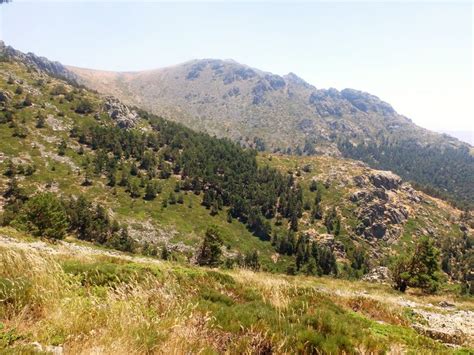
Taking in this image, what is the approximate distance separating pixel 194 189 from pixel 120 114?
236 feet

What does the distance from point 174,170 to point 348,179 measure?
85772 mm

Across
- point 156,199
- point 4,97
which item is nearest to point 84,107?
point 4,97

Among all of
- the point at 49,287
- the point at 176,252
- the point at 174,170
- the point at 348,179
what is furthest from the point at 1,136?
the point at 348,179

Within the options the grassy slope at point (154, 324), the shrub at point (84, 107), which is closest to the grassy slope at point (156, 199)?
the shrub at point (84, 107)

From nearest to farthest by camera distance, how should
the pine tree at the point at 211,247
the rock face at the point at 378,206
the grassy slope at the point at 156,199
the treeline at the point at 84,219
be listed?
the pine tree at the point at 211,247 → the treeline at the point at 84,219 → the grassy slope at the point at 156,199 → the rock face at the point at 378,206

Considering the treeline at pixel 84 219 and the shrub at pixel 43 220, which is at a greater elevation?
the shrub at pixel 43 220

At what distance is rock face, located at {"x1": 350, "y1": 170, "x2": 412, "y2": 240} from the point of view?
141625mm

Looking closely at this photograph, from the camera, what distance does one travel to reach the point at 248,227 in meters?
128

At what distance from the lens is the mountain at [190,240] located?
7.81 meters

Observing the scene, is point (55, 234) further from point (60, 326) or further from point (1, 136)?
point (1, 136)

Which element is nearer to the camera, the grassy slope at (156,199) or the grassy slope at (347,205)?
the grassy slope at (156,199)

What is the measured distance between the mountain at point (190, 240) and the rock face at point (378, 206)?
2.30 ft

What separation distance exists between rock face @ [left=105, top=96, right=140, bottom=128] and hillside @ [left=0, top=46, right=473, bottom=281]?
0.89 metres

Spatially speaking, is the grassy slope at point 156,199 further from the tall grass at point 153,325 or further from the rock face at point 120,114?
the tall grass at point 153,325
